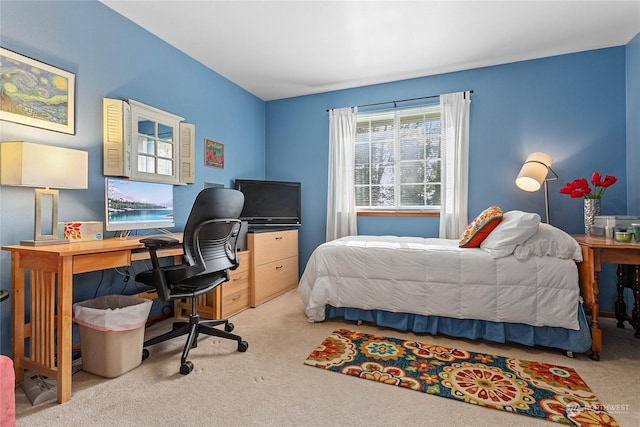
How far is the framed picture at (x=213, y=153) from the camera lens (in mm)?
3396

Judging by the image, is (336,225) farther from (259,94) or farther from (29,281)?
(29,281)

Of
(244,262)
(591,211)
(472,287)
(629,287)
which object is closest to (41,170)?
(244,262)

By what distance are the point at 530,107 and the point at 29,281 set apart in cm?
452

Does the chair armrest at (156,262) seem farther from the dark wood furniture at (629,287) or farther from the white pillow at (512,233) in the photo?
the dark wood furniture at (629,287)

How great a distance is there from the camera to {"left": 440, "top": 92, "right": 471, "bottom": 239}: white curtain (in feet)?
11.1

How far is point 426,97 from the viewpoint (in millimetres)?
3604

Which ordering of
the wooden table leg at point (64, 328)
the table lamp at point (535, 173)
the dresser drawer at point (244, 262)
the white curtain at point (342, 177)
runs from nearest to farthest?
the wooden table leg at point (64, 328) → the table lamp at point (535, 173) → the dresser drawer at point (244, 262) → the white curtain at point (342, 177)

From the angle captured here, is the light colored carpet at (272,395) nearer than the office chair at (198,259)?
Yes

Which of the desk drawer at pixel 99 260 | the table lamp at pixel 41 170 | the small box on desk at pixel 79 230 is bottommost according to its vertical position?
the desk drawer at pixel 99 260

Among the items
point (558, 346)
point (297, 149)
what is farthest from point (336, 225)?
point (558, 346)

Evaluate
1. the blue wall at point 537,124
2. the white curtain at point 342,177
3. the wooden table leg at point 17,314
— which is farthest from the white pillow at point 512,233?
the wooden table leg at point 17,314

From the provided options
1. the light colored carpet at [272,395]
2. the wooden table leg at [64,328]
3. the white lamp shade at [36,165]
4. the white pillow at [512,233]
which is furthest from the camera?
the white pillow at [512,233]

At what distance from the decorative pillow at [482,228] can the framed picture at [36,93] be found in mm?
3042

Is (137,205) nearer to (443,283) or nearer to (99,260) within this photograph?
(99,260)
